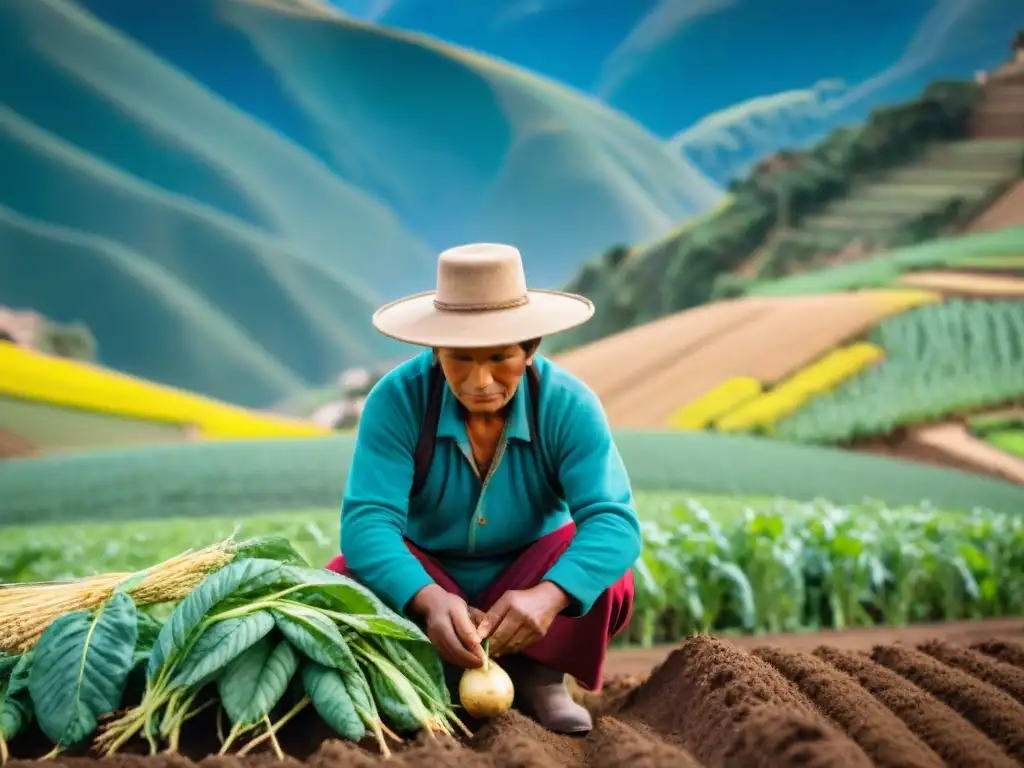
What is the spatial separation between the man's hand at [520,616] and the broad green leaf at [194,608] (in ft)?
1.67

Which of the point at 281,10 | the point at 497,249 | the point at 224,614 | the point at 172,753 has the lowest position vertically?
the point at 172,753

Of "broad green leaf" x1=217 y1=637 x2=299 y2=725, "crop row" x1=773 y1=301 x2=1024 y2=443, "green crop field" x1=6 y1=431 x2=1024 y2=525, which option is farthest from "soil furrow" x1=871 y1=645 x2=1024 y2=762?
"crop row" x1=773 y1=301 x2=1024 y2=443

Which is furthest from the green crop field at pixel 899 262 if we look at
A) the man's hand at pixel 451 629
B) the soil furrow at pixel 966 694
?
the man's hand at pixel 451 629

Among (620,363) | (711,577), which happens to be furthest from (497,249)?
(620,363)

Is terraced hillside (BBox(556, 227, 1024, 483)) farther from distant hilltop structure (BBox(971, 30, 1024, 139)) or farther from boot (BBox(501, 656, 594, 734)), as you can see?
boot (BBox(501, 656, 594, 734))

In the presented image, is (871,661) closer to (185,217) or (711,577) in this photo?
(711,577)

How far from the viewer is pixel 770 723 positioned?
6.74 ft

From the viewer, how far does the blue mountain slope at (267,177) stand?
8336 millimetres

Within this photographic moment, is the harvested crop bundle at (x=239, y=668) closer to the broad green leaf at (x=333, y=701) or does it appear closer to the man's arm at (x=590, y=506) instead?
the broad green leaf at (x=333, y=701)

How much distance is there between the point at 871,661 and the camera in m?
2.83

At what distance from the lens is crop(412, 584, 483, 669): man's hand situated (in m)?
2.50

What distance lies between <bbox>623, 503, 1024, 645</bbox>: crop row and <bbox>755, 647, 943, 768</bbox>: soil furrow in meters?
1.55

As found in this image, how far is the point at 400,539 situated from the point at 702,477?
442 centimetres

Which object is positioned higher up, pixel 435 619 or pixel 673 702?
pixel 435 619
